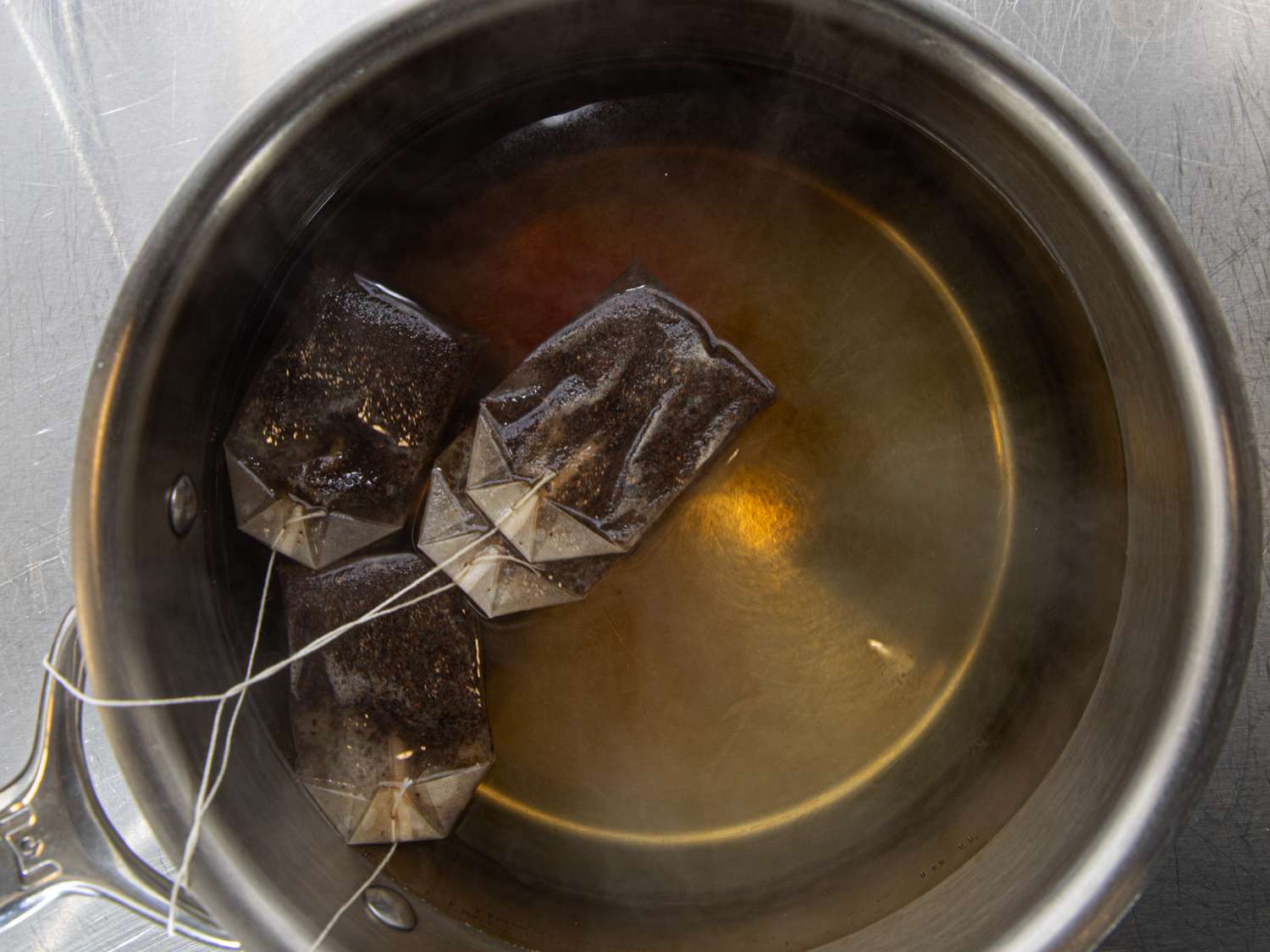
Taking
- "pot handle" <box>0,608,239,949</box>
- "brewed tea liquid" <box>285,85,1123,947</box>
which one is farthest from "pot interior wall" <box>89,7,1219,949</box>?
"pot handle" <box>0,608,239,949</box>

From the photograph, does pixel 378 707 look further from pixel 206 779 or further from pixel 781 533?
pixel 781 533

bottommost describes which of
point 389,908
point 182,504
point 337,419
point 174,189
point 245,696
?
point 389,908

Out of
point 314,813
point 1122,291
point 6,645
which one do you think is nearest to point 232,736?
point 314,813

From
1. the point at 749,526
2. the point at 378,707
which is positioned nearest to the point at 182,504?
the point at 378,707

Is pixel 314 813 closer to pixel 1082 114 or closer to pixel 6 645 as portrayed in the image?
pixel 6 645

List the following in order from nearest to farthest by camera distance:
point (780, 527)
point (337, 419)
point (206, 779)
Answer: point (206, 779) → point (337, 419) → point (780, 527)

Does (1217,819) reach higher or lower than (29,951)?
higher

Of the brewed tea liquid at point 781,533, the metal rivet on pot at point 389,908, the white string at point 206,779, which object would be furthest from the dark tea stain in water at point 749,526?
the white string at point 206,779

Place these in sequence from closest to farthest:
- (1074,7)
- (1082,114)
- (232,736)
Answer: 1. (1082,114)
2. (232,736)
3. (1074,7)
